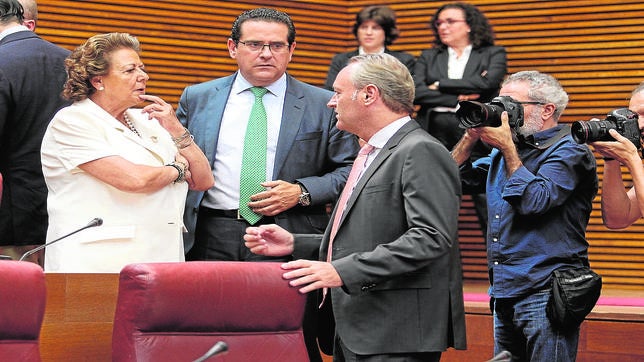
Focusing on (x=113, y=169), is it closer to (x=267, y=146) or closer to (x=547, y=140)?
(x=267, y=146)

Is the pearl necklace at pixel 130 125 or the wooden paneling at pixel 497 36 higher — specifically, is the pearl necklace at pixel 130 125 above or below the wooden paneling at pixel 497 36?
above

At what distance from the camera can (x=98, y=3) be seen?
226 inches

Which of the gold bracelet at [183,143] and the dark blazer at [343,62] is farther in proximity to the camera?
the dark blazer at [343,62]

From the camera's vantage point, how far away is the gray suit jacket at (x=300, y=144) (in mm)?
3318

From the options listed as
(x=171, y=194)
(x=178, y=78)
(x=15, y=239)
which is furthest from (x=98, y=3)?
(x=171, y=194)

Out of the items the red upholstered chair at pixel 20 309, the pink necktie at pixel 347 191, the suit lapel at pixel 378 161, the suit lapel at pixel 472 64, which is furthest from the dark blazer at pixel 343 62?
the red upholstered chair at pixel 20 309

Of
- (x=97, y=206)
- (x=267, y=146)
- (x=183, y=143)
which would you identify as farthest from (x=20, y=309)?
(x=267, y=146)

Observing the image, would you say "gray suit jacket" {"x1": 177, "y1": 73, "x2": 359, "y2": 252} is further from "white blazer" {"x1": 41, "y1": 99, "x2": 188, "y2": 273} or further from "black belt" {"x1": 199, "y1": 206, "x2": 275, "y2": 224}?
"white blazer" {"x1": 41, "y1": 99, "x2": 188, "y2": 273}

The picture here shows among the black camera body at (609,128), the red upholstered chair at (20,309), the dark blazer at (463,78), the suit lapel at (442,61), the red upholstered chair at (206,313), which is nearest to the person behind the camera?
the red upholstered chair at (20,309)

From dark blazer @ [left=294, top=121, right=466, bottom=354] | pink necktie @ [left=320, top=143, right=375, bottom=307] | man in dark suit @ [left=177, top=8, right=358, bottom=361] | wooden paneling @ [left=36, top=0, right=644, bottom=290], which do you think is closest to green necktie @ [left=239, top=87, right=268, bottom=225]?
man in dark suit @ [left=177, top=8, right=358, bottom=361]

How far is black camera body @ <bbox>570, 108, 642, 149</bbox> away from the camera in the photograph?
3.02m

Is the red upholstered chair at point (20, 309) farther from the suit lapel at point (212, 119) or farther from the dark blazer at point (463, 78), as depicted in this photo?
the dark blazer at point (463, 78)

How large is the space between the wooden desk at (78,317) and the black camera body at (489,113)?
108 cm

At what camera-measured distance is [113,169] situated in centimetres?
289
